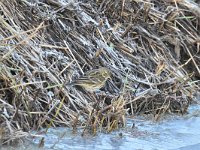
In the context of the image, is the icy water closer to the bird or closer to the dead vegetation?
the dead vegetation

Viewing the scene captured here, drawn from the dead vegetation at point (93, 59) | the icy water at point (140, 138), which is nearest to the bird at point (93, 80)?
the dead vegetation at point (93, 59)

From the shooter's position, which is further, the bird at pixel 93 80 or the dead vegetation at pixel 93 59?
the bird at pixel 93 80

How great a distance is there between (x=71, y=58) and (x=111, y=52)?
57 cm

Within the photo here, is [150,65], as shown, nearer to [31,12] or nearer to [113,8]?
[113,8]

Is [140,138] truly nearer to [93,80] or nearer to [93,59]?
[93,80]

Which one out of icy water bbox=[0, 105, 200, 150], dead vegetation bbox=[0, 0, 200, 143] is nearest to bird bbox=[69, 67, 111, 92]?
dead vegetation bbox=[0, 0, 200, 143]

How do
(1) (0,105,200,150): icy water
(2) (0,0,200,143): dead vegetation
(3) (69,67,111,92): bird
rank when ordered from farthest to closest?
(3) (69,67,111,92): bird, (2) (0,0,200,143): dead vegetation, (1) (0,105,200,150): icy water

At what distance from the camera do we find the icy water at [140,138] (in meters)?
5.51

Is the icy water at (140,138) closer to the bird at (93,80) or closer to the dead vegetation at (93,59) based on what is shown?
the dead vegetation at (93,59)

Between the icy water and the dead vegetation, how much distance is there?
0.36 ft

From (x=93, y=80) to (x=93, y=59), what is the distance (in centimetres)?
54

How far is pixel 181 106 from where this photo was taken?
6922 mm

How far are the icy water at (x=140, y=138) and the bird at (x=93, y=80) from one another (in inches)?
19.9

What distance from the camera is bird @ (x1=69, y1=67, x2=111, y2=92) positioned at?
20.2 ft
